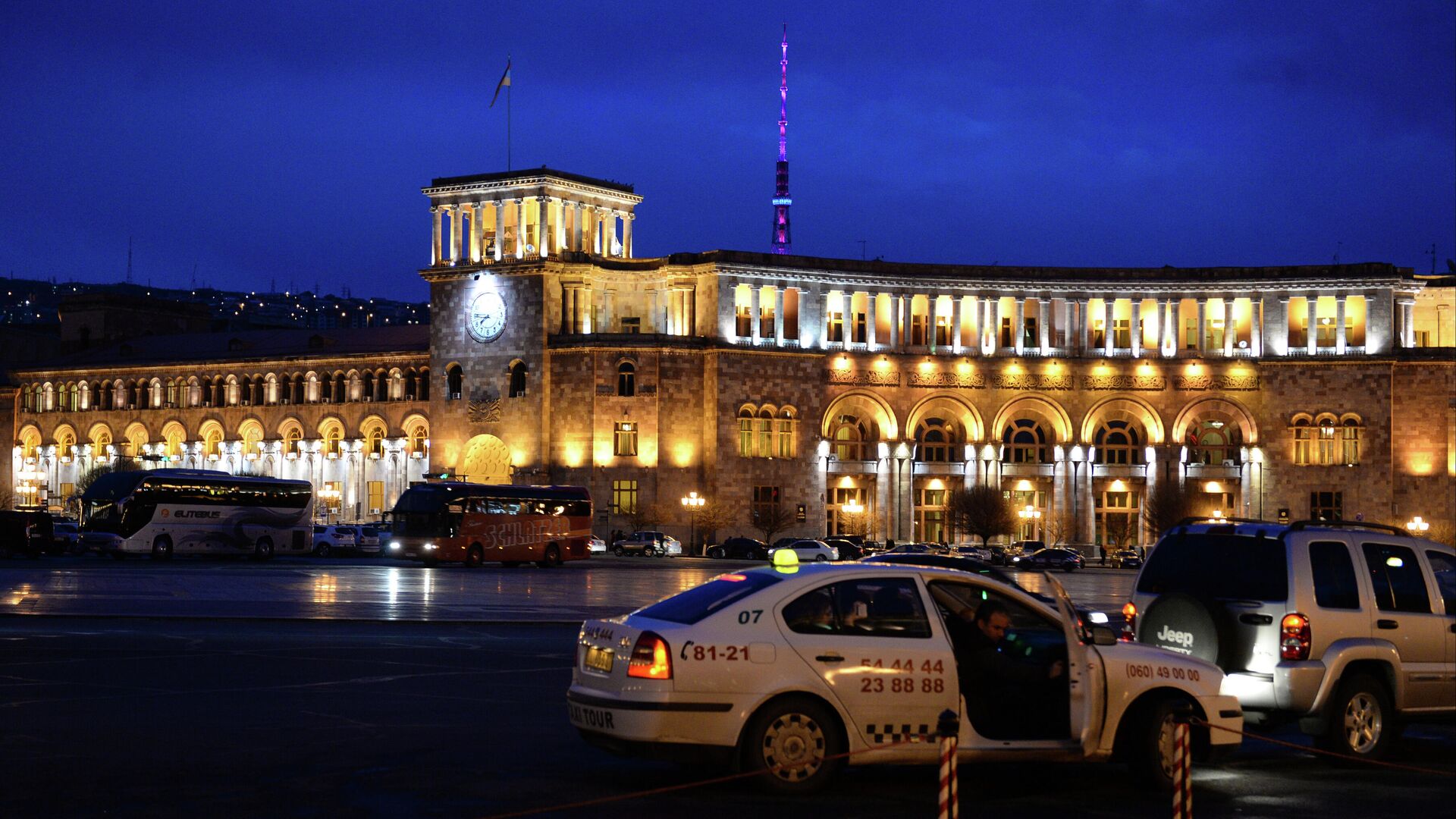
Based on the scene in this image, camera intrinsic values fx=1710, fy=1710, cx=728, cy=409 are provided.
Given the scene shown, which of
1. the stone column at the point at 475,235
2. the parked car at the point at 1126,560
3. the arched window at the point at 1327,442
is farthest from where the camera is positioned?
the stone column at the point at 475,235

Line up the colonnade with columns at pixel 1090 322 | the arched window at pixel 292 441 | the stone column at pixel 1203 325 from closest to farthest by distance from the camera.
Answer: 1. the colonnade with columns at pixel 1090 322
2. the stone column at pixel 1203 325
3. the arched window at pixel 292 441

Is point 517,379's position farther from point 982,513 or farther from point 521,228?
point 982,513

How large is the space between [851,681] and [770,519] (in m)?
65.0

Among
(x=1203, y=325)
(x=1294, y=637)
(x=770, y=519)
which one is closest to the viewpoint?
(x=1294, y=637)

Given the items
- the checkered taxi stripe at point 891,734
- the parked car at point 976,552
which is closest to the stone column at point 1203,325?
the parked car at point 976,552

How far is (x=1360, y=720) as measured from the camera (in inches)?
551

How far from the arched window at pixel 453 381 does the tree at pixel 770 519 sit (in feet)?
52.2

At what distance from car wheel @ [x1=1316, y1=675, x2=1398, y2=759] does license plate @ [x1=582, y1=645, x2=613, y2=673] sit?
603 centimetres

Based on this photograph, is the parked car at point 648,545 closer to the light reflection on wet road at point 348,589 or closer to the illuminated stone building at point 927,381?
the illuminated stone building at point 927,381

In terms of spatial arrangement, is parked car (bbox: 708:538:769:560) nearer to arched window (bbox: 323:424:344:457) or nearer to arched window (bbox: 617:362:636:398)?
arched window (bbox: 617:362:636:398)

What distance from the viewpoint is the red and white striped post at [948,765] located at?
8.99 meters

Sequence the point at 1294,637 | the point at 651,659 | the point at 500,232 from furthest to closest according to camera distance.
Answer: the point at 500,232 → the point at 1294,637 → the point at 651,659

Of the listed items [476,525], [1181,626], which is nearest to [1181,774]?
[1181,626]

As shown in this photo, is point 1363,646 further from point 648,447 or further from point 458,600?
point 648,447
